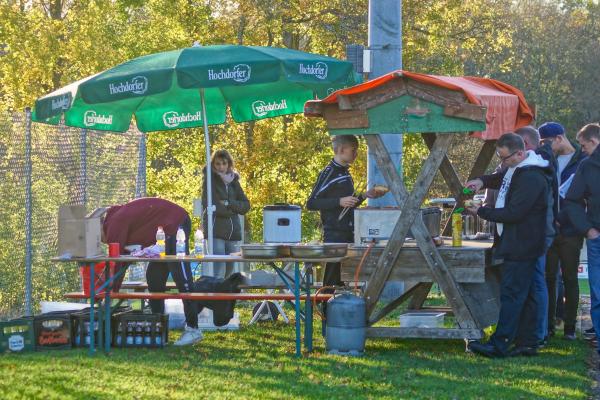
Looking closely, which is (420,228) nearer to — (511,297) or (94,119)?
(511,297)

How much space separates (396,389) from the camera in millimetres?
7949

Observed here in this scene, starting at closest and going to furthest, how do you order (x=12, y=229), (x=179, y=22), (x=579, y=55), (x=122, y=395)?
(x=122, y=395)
(x=12, y=229)
(x=179, y=22)
(x=579, y=55)

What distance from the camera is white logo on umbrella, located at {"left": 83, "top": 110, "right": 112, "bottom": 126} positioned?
12.0 m

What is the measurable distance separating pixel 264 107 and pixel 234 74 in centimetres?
252

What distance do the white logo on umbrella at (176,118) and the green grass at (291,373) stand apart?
323 centimetres

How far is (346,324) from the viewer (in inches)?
377

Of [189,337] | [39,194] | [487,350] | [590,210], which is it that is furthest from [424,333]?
[39,194]

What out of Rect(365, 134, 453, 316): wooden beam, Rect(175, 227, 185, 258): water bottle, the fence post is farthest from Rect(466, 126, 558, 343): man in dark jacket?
the fence post

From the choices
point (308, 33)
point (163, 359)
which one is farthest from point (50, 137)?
point (308, 33)

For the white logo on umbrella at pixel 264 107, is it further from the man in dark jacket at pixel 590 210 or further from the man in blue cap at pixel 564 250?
the man in dark jacket at pixel 590 210

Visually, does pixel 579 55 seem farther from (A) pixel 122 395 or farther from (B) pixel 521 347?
(A) pixel 122 395

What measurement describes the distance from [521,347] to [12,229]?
6.23 metres

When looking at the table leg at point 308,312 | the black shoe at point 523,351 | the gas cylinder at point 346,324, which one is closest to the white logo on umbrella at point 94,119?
the table leg at point 308,312

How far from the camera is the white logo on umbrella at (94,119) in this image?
11984 mm
